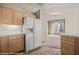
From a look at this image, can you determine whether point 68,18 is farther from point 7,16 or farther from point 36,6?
point 7,16

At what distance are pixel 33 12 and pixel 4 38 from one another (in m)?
0.84

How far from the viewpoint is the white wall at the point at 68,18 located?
1867mm

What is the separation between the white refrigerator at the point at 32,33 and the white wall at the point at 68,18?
31cm

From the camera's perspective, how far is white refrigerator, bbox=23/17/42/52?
94.0 inches

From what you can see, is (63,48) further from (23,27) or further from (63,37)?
(23,27)

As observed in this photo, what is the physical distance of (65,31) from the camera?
1973 mm

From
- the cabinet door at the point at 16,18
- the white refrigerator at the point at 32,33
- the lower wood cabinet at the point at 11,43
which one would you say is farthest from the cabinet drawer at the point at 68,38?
the cabinet door at the point at 16,18

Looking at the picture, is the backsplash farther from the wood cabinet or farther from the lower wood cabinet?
the wood cabinet

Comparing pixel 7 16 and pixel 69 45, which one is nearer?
pixel 69 45

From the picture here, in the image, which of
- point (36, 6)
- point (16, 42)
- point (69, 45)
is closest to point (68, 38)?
point (69, 45)

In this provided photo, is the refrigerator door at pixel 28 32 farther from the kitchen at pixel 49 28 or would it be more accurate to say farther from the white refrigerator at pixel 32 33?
the kitchen at pixel 49 28

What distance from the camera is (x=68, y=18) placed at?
6.40ft

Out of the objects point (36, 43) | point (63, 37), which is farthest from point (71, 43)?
point (36, 43)

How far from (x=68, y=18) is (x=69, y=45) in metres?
0.53
